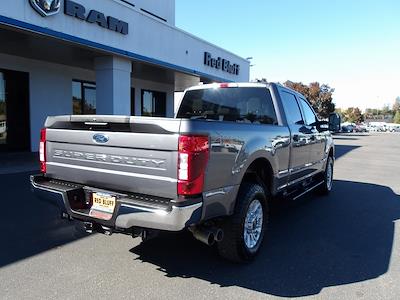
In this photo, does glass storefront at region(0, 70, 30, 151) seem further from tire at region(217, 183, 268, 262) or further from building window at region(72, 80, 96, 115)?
tire at region(217, 183, 268, 262)

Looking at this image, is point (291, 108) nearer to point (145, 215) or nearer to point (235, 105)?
point (235, 105)

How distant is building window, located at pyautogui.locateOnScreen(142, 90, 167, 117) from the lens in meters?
20.0

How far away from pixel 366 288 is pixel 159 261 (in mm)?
2150

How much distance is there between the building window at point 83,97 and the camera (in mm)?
15750

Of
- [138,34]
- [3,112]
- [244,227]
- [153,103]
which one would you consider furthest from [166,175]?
[153,103]

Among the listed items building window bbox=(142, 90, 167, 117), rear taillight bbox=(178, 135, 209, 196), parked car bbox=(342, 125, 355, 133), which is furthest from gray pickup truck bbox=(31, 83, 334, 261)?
parked car bbox=(342, 125, 355, 133)

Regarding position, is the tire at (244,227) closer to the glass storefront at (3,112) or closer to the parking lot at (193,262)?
the parking lot at (193,262)

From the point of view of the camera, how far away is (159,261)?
4340 millimetres

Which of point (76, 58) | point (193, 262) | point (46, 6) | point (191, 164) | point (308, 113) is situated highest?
point (46, 6)

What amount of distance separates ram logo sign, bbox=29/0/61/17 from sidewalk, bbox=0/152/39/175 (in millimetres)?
4040

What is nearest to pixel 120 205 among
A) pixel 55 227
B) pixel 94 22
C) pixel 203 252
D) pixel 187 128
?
pixel 187 128

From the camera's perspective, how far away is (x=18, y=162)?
37.3 feet

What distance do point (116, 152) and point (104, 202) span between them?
0.50m

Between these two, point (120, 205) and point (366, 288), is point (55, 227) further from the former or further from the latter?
→ point (366, 288)
